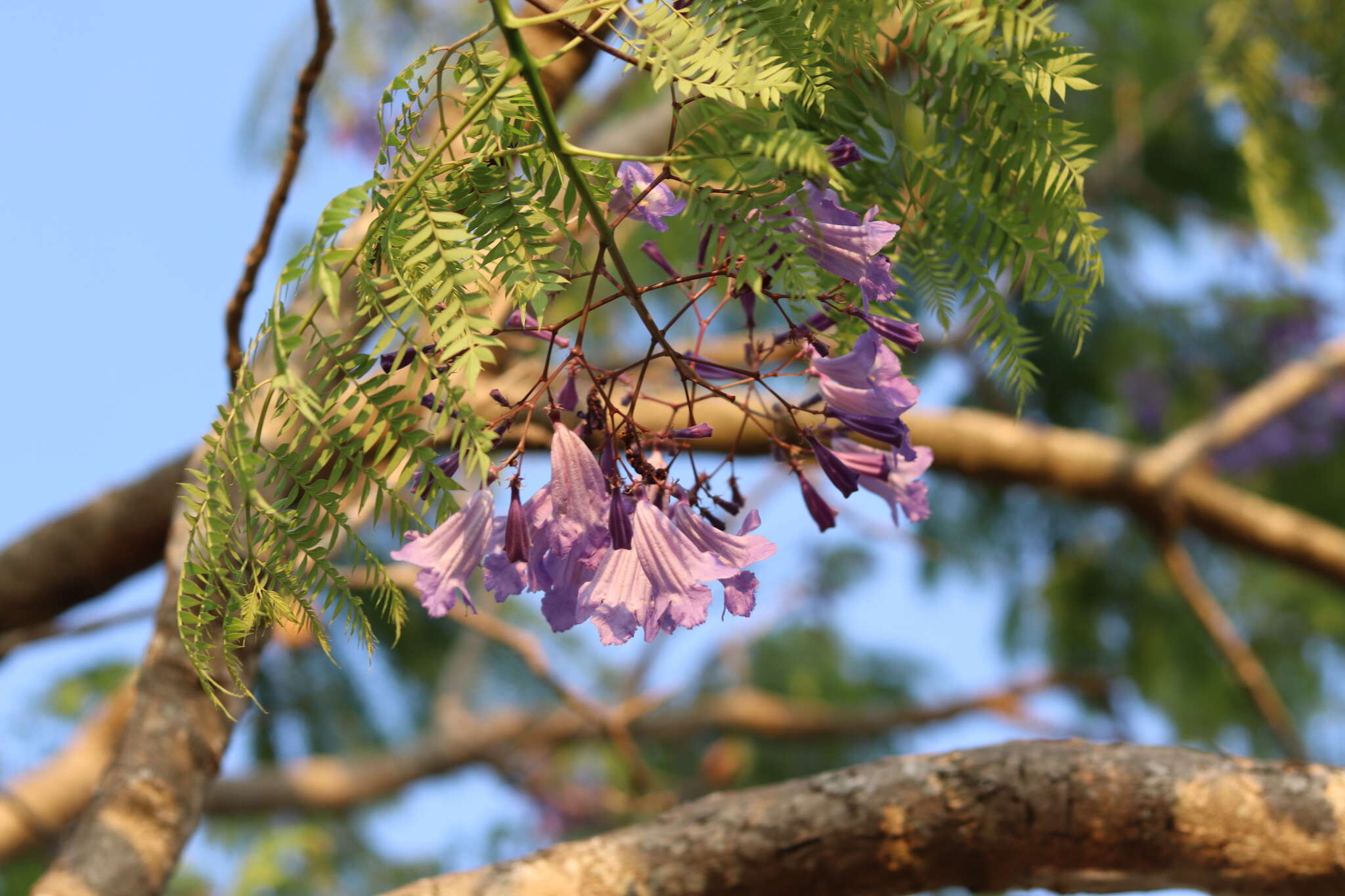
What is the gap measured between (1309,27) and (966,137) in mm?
2200

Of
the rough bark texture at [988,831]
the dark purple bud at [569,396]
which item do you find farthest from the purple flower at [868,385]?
the rough bark texture at [988,831]

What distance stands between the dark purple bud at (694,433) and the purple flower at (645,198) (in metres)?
0.17

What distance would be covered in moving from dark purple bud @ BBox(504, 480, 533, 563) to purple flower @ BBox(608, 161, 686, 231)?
253 mm

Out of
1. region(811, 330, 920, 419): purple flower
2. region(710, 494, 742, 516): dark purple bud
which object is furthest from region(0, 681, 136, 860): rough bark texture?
region(811, 330, 920, 419): purple flower

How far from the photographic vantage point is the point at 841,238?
2.79 ft

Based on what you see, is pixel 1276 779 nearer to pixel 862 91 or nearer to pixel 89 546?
pixel 862 91

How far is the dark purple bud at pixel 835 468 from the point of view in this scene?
978 millimetres

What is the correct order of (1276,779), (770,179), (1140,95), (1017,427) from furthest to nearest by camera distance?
(1140,95) < (1017,427) < (1276,779) < (770,179)

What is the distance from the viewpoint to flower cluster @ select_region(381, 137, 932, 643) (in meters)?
0.87

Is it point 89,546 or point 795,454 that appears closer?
point 795,454

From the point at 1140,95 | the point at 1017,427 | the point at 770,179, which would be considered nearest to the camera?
the point at 770,179

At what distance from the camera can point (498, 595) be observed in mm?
907

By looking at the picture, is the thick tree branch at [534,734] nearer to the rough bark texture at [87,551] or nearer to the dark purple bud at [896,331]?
the rough bark texture at [87,551]

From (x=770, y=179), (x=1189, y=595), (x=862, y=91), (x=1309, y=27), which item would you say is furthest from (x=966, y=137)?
(x=1189, y=595)
